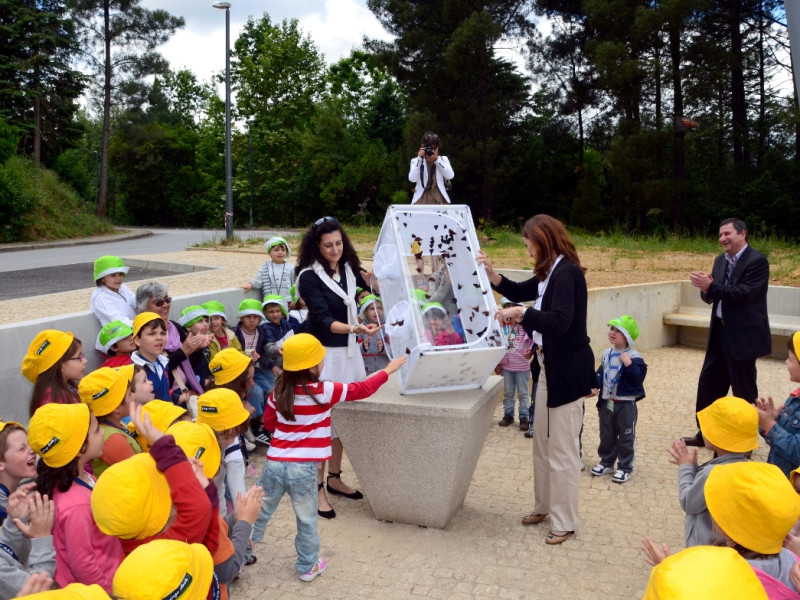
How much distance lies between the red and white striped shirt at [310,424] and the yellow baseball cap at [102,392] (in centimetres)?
91

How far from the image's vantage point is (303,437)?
4070 mm

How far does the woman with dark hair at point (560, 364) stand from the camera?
4379 millimetres

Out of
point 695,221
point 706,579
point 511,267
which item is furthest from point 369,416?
point 695,221

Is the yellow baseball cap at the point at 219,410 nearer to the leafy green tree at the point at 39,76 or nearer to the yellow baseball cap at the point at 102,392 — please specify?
the yellow baseball cap at the point at 102,392

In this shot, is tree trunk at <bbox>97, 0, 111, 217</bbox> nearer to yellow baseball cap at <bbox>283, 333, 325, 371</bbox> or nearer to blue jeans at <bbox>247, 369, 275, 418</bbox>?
blue jeans at <bbox>247, 369, 275, 418</bbox>

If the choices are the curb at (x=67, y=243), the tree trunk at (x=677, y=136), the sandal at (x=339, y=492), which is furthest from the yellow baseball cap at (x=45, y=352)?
the tree trunk at (x=677, y=136)

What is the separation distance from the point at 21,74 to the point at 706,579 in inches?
1397

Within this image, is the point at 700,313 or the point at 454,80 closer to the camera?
the point at 700,313

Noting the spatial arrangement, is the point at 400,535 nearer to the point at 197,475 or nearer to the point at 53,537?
the point at 197,475

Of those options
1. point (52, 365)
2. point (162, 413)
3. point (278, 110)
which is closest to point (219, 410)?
point (162, 413)

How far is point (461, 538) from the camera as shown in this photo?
15.2ft

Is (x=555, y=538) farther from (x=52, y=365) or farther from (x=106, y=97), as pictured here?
(x=106, y=97)

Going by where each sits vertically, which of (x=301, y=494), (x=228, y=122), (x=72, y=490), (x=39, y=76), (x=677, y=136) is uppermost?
(x=39, y=76)

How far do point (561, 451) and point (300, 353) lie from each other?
1801mm
